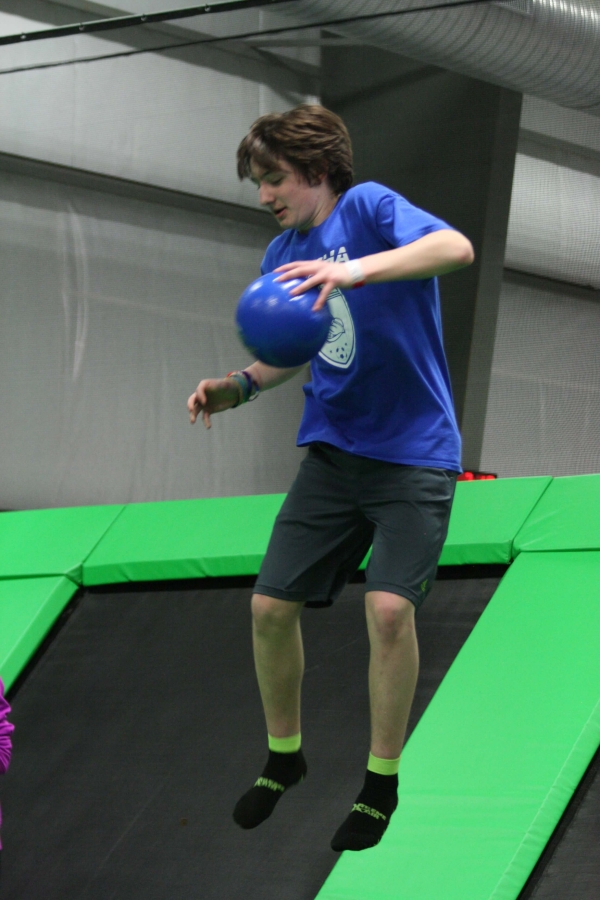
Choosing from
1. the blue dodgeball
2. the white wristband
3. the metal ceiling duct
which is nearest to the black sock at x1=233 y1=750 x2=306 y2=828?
the blue dodgeball

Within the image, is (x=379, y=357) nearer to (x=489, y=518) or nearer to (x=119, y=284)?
(x=489, y=518)

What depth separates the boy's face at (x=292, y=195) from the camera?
1763 millimetres

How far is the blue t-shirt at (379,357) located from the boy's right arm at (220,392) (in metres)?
0.10

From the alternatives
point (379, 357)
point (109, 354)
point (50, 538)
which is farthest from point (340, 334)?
point (109, 354)

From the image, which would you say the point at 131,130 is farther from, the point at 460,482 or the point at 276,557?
the point at 276,557

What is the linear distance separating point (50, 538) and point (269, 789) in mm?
2127

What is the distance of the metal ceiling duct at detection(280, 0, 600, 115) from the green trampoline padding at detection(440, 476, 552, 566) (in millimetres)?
1220

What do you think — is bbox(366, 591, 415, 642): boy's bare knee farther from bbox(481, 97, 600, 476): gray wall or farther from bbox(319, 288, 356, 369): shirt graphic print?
bbox(481, 97, 600, 476): gray wall

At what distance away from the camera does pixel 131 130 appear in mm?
4191

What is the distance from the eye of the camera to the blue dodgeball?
1599mm

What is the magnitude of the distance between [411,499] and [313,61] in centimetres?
308

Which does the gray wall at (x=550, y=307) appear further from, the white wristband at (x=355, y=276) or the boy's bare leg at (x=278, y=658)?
the white wristband at (x=355, y=276)

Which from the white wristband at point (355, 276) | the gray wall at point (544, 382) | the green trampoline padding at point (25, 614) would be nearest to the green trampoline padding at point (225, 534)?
the green trampoline padding at point (25, 614)

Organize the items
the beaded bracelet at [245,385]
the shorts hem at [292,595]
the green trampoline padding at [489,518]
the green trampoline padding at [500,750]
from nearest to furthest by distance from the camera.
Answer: the shorts hem at [292,595] → the beaded bracelet at [245,385] → the green trampoline padding at [500,750] → the green trampoline padding at [489,518]
